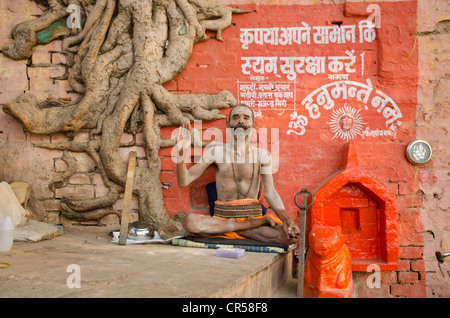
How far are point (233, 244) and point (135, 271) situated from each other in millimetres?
Answer: 1130

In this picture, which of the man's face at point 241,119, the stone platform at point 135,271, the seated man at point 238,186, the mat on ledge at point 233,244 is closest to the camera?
the stone platform at point 135,271

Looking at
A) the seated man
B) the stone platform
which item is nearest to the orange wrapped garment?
the seated man

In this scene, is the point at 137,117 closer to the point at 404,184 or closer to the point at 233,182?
the point at 233,182

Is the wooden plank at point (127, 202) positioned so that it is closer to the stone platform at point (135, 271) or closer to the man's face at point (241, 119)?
the stone platform at point (135, 271)

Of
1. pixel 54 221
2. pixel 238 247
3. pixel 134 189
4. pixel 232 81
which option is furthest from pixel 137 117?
pixel 238 247

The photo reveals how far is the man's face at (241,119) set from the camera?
4.00m

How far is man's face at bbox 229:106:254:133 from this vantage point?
4004 millimetres

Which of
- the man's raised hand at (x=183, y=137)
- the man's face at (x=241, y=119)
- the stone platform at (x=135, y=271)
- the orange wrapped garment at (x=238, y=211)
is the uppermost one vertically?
the man's face at (x=241, y=119)

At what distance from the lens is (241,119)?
13.1 ft

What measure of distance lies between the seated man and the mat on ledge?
3.3 inches

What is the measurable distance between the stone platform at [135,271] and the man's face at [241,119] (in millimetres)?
1277

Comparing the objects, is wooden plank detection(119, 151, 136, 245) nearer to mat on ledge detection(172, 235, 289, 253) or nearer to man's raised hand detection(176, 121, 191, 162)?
mat on ledge detection(172, 235, 289, 253)

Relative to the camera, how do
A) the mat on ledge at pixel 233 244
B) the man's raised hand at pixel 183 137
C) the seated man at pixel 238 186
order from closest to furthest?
the mat on ledge at pixel 233 244 → the man's raised hand at pixel 183 137 → the seated man at pixel 238 186

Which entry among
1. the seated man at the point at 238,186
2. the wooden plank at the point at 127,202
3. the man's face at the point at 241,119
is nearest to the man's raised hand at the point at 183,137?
the seated man at the point at 238,186
